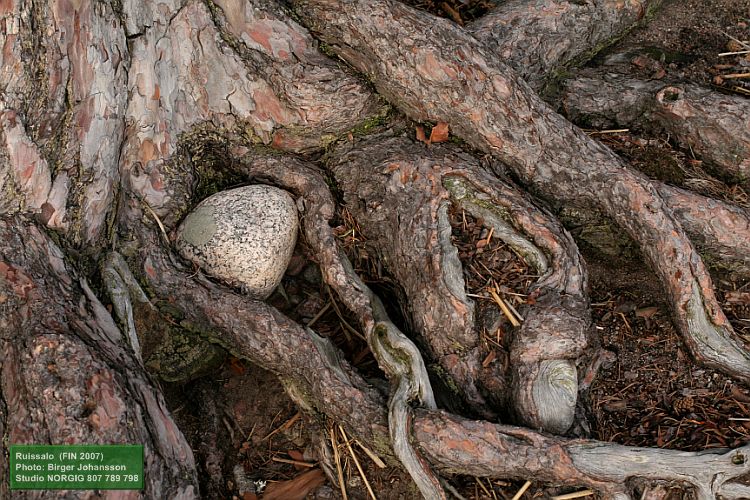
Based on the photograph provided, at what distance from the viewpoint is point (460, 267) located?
3.38m

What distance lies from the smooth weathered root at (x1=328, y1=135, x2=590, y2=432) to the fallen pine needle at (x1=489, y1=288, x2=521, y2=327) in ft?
0.15

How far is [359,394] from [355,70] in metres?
1.68

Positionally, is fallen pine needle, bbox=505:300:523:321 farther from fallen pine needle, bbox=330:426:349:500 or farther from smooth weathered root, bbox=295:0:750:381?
fallen pine needle, bbox=330:426:349:500

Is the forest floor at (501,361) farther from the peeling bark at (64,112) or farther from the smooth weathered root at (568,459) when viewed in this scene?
the peeling bark at (64,112)

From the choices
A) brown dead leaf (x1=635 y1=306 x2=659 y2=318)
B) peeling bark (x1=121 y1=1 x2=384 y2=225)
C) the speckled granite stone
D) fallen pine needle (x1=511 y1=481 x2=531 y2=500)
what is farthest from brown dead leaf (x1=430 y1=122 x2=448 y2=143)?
fallen pine needle (x1=511 y1=481 x2=531 y2=500)

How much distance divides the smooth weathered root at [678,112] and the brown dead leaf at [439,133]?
36.0 inches

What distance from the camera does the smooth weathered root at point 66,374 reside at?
2658 millimetres

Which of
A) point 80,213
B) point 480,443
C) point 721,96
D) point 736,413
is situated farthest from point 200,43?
point 736,413

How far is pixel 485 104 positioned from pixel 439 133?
287mm

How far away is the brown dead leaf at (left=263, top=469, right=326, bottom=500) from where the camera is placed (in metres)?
3.51

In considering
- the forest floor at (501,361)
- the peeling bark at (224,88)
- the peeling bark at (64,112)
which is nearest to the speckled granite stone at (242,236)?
the peeling bark at (224,88)

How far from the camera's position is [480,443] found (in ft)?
10.0

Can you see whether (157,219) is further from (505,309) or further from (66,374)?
(505,309)

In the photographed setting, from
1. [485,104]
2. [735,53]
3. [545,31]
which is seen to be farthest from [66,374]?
[735,53]
